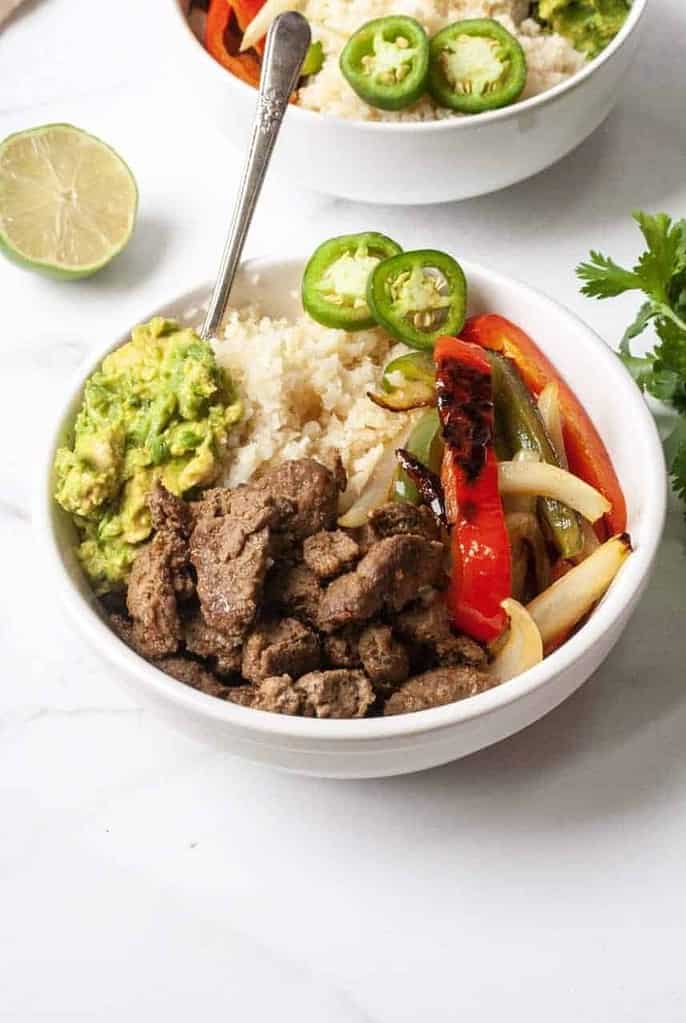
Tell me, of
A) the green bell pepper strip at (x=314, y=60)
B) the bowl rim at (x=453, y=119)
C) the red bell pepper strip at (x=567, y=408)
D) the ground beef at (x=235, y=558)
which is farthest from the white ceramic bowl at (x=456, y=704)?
the green bell pepper strip at (x=314, y=60)

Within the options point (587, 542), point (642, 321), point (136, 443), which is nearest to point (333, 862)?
point (587, 542)

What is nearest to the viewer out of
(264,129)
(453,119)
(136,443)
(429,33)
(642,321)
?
(136,443)

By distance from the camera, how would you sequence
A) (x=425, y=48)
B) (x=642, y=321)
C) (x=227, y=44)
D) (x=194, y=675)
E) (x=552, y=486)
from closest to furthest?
1. (x=194, y=675)
2. (x=552, y=486)
3. (x=642, y=321)
4. (x=425, y=48)
5. (x=227, y=44)

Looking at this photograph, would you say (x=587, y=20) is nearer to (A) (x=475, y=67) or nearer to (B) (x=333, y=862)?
(A) (x=475, y=67)

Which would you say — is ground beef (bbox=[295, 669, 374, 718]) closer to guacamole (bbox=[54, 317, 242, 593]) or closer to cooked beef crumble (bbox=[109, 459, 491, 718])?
cooked beef crumble (bbox=[109, 459, 491, 718])

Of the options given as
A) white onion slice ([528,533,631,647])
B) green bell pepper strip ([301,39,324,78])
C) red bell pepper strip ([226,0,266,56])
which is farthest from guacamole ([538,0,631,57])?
white onion slice ([528,533,631,647])

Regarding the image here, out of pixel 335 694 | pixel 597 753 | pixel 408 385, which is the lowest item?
pixel 597 753

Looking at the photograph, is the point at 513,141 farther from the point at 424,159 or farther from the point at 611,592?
the point at 611,592

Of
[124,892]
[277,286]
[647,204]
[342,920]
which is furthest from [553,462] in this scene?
[647,204]
